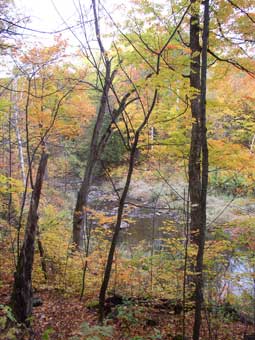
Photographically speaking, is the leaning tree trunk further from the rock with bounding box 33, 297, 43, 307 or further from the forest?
the rock with bounding box 33, 297, 43, 307

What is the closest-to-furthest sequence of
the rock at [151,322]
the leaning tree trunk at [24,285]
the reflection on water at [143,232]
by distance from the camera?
the leaning tree trunk at [24,285], the rock at [151,322], the reflection on water at [143,232]

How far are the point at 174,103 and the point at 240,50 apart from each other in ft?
5.60

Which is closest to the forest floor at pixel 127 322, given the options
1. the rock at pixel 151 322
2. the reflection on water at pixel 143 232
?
the rock at pixel 151 322

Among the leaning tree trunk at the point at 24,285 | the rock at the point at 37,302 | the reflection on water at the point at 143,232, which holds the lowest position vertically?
the reflection on water at the point at 143,232

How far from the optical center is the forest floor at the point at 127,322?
4.20m

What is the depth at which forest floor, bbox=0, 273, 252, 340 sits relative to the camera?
13.8 feet

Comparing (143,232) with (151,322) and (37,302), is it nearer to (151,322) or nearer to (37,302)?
(37,302)

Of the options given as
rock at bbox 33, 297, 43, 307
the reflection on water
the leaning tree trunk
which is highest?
the leaning tree trunk

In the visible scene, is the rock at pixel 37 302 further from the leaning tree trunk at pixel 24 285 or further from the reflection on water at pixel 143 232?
the reflection on water at pixel 143 232

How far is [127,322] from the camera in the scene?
14.8 ft

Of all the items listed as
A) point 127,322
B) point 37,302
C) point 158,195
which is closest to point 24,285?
point 37,302

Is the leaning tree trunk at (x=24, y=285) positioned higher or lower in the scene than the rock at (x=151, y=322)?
higher

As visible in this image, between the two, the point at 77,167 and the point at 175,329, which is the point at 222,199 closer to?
the point at 77,167

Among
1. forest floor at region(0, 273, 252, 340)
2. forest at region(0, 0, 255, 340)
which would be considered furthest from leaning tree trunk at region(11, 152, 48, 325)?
forest floor at region(0, 273, 252, 340)
